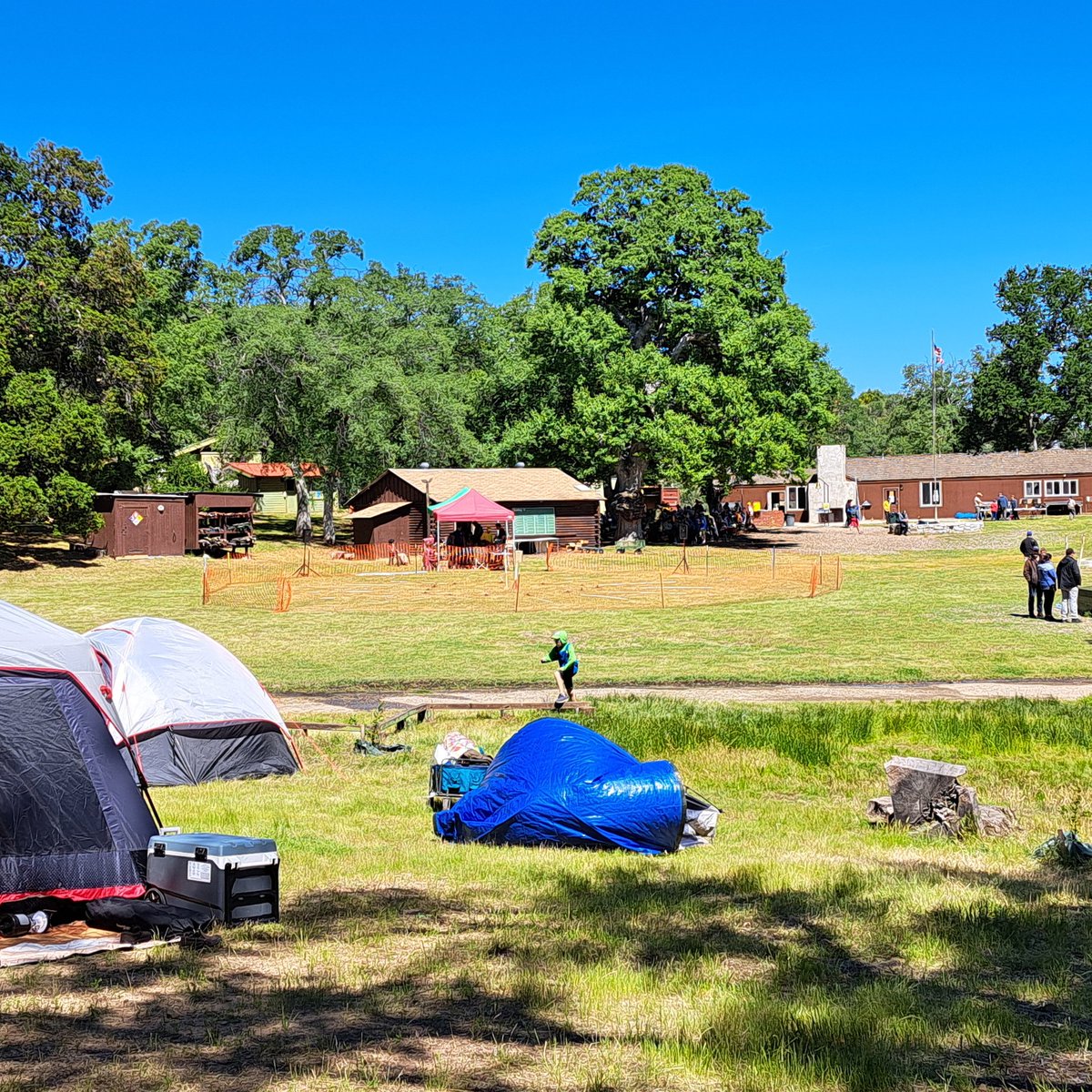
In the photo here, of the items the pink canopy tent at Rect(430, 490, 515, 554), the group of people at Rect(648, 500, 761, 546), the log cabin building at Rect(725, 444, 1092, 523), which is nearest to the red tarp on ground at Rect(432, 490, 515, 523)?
the pink canopy tent at Rect(430, 490, 515, 554)

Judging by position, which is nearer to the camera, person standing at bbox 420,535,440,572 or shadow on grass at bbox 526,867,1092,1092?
shadow on grass at bbox 526,867,1092,1092

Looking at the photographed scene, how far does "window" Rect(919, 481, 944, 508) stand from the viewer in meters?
71.8

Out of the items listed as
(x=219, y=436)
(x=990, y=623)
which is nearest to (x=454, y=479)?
(x=219, y=436)

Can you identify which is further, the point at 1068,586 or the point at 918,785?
the point at 1068,586

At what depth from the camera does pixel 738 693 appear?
65.5 feet

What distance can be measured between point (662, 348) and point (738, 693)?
3917cm

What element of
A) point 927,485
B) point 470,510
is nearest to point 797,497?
→ point 927,485

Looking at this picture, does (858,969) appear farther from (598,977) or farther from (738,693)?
(738,693)

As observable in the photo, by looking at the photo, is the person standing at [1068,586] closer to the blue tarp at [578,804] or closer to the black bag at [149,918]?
the blue tarp at [578,804]

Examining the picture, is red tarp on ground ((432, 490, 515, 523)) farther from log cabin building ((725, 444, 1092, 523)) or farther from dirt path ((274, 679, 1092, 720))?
log cabin building ((725, 444, 1092, 523))

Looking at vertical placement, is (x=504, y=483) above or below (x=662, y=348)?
below

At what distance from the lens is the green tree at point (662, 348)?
51.9 metres

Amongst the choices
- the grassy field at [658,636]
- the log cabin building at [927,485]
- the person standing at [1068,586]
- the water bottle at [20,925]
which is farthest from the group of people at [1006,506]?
the water bottle at [20,925]

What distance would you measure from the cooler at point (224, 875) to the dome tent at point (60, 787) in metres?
0.75
